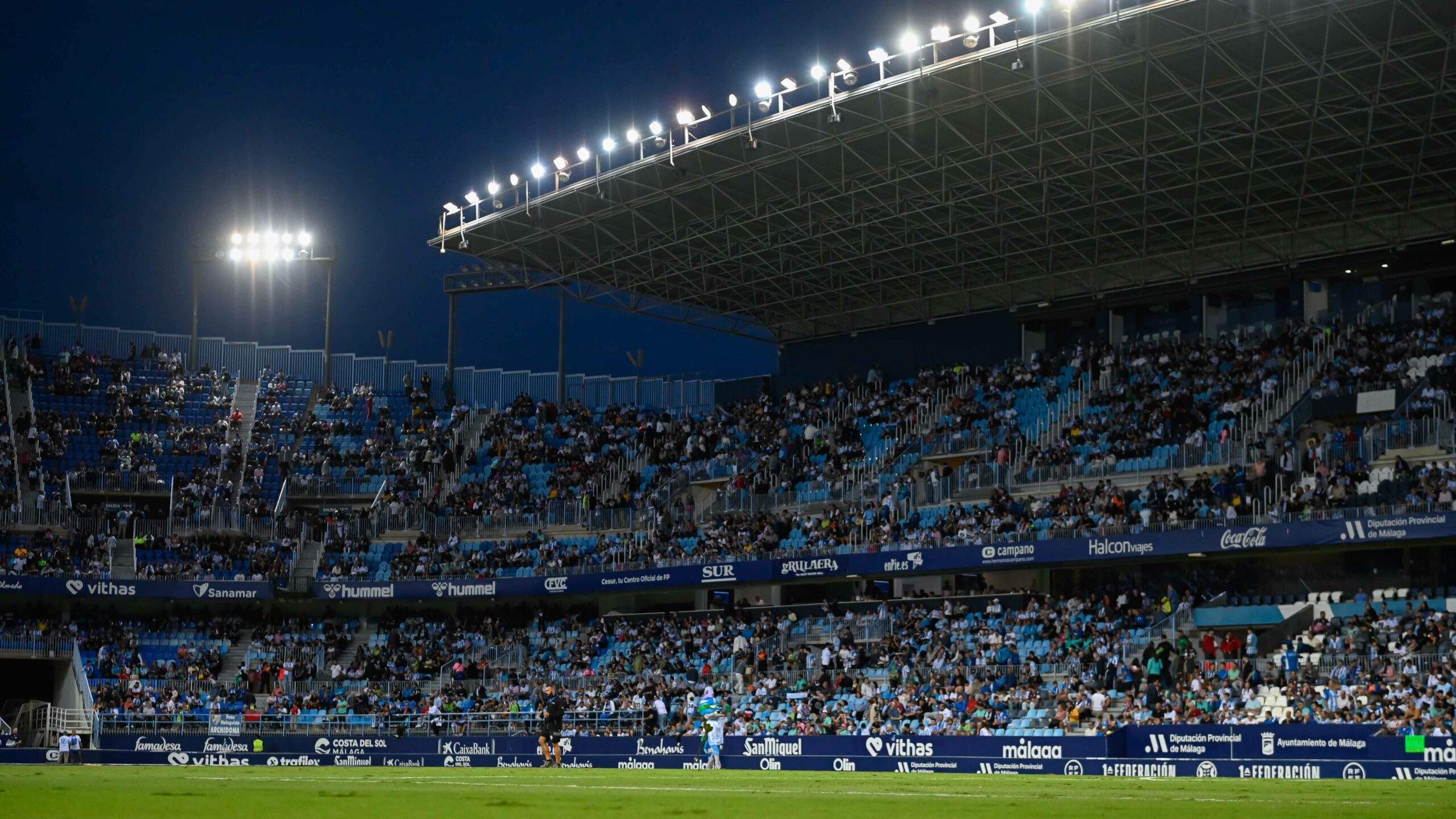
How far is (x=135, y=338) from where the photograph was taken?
6481cm

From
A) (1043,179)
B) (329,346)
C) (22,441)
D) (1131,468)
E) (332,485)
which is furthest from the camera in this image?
(329,346)

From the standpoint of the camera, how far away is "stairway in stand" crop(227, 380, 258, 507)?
5869cm

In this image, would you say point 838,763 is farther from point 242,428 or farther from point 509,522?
point 242,428

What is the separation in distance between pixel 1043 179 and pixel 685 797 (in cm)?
3107

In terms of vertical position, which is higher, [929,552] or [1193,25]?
[1193,25]

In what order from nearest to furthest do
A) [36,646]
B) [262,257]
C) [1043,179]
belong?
1. [1043,179]
2. [36,646]
3. [262,257]

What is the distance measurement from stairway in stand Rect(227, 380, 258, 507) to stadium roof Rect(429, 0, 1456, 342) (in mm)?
13195

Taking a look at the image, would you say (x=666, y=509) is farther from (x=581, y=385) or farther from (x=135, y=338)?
(x=135, y=338)

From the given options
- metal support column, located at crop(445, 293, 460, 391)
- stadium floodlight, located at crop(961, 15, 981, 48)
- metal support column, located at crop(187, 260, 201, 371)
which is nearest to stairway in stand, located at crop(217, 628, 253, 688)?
metal support column, located at crop(445, 293, 460, 391)

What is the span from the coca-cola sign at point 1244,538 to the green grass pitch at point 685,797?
12315 millimetres

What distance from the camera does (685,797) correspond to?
50.9ft

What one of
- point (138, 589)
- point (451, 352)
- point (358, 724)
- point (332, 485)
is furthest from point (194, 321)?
point (358, 724)

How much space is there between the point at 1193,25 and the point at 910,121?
842 cm

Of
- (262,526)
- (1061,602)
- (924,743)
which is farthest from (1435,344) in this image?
(262,526)
